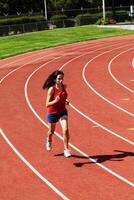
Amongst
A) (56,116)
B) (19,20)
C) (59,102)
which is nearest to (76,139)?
(56,116)

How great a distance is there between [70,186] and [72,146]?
2.85 m

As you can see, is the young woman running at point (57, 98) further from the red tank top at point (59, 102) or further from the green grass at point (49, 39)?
the green grass at point (49, 39)

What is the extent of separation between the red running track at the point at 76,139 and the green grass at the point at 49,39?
46.3 ft

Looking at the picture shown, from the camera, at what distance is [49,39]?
48.5 m

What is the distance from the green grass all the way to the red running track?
14.1 metres

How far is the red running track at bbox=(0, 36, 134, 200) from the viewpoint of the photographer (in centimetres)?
949

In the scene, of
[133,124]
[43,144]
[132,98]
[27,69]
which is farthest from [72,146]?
[27,69]

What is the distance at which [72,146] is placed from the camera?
12.3 metres

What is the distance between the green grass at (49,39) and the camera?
4069 centimetres

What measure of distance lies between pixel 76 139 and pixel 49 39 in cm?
3634

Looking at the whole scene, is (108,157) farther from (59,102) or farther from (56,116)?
(59,102)

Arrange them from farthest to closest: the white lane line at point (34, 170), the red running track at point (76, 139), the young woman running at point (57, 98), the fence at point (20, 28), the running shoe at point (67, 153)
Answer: the fence at point (20, 28) → the running shoe at point (67, 153) → the young woman running at point (57, 98) → the red running track at point (76, 139) → the white lane line at point (34, 170)

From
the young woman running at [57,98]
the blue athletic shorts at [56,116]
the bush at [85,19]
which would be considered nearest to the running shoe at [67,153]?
the young woman running at [57,98]

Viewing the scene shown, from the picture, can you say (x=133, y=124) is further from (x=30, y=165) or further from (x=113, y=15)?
(x=113, y=15)
